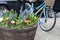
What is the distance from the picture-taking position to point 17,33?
3.19 meters

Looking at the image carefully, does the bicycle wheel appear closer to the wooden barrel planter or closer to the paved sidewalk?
the paved sidewalk

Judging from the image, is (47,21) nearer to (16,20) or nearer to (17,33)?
(16,20)

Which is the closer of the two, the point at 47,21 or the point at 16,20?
the point at 16,20

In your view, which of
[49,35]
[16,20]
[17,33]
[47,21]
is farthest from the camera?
[47,21]

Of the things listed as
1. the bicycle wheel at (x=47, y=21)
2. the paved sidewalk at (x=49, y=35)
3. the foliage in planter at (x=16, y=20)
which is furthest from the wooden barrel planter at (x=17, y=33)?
the bicycle wheel at (x=47, y=21)

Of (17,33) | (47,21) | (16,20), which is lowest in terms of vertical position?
(47,21)

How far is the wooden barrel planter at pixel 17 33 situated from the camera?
3.17 meters

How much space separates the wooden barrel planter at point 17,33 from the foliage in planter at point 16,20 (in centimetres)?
8

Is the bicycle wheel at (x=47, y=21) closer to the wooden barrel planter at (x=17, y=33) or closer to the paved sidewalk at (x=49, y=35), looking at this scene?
the paved sidewalk at (x=49, y=35)

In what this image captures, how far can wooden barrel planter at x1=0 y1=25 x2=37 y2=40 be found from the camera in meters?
3.17

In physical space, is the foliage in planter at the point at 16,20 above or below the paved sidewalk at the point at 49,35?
above

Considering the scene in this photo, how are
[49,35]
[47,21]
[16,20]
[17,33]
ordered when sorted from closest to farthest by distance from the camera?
[17,33] < [16,20] < [49,35] < [47,21]

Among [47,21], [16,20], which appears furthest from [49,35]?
[16,20]

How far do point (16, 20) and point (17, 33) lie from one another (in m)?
0.28
